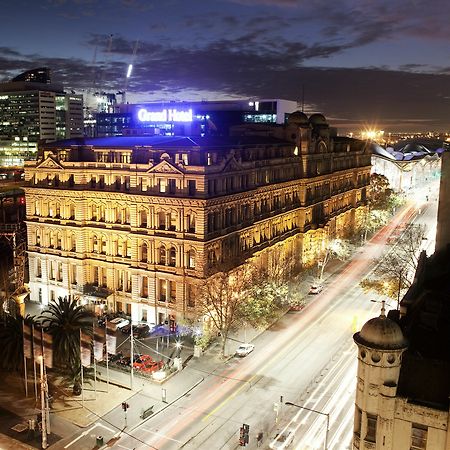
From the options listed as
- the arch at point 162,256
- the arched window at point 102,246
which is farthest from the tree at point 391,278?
the arched window at point 102,246

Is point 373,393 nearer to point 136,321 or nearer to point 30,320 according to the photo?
point 30,320

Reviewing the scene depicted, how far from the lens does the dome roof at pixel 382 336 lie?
33406mm

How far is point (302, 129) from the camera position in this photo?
10681 cm

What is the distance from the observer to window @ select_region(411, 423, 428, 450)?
33.2 meters

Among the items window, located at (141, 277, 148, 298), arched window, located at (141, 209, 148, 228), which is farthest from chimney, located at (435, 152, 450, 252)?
window, located at (141, 277, 148, 298)

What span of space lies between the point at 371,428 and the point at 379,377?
12.1 ft

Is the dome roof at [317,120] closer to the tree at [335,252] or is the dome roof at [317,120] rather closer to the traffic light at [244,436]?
the tree at [335,252]

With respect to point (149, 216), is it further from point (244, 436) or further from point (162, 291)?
point (244, 436)

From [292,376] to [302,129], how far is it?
57.5 meters

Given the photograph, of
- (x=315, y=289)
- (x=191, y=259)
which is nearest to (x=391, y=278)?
(x=315, y=289)

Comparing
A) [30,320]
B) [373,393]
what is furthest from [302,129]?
[373,393]

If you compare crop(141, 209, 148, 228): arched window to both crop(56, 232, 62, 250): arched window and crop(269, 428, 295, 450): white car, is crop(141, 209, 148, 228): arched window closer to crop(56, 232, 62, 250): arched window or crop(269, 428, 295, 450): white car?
crop(56, 232, 62, 250): arched window

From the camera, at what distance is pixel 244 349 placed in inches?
2687

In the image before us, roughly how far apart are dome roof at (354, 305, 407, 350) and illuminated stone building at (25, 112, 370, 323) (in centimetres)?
4029
